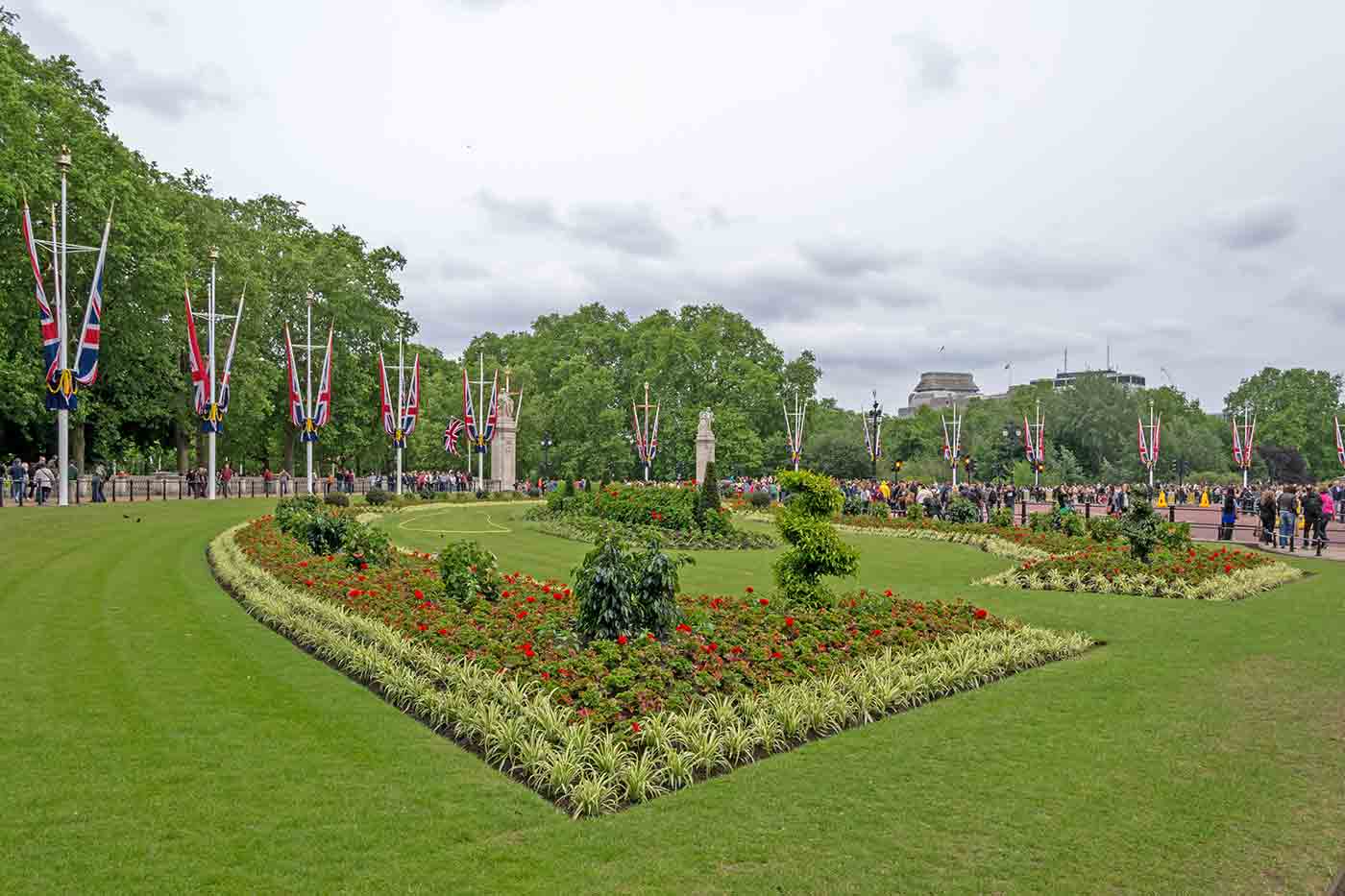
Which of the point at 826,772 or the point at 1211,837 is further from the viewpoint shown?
the point at 826,772

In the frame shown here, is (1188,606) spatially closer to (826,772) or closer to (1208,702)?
(1208,702)

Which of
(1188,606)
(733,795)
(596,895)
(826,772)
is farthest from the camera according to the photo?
(1188,606)

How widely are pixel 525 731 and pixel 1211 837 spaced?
4.53 meters

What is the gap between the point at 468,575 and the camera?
11.5 m

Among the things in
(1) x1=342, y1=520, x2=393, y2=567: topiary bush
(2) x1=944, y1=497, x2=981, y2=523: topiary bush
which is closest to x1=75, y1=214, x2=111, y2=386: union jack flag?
(1) x1=342, y1=520, x2=393, y2=567: topiary bush

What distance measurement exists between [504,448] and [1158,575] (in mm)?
40716

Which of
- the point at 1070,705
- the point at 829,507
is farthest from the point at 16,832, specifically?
the point at 829,507

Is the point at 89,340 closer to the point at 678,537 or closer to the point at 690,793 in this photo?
the point at 678,537

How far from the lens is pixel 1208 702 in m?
8.22

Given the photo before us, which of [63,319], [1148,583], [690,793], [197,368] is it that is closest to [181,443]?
[197,368]

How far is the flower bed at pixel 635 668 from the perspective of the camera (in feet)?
21.3

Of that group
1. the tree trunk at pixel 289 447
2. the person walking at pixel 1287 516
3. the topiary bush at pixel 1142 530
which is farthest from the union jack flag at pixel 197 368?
the person walking at pixel 1287 516

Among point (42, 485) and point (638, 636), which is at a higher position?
point (42, 485)

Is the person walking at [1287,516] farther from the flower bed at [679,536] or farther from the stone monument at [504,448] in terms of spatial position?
the stone monument at [504,448]
